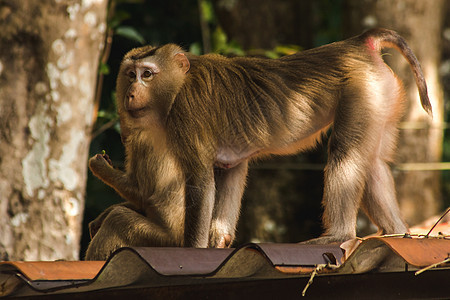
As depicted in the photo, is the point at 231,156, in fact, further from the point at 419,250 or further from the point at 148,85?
the point at 419,250

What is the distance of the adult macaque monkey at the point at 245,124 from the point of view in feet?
10.8

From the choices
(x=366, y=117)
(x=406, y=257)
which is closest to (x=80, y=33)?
(x=366, y=117)

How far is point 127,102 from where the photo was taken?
132 inches

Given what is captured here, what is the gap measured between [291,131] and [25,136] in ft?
5.65

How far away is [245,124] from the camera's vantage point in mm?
3422

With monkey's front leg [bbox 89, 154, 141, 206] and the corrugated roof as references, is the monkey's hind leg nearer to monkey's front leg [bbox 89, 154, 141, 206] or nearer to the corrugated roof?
monkey's front leg [bbox 89, 154, 141, 206]

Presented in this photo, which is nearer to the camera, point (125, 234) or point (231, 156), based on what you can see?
point (125, 234)

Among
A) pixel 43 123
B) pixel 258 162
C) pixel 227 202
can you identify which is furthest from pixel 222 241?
pixel 258 162

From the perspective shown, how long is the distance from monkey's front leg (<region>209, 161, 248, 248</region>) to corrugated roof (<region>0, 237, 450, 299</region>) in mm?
1115

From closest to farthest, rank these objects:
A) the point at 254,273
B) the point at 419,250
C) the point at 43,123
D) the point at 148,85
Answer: the point at 419,250, the point at 254,273, the point at 148,85, the point at 43,123

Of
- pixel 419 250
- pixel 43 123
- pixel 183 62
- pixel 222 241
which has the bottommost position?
pixel 222 241

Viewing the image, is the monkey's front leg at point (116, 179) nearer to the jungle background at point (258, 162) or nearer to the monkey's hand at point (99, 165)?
the monkey's hand at point (99, 165)

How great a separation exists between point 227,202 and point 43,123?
1.34 m

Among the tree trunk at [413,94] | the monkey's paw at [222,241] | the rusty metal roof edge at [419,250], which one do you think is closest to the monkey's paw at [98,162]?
the monkey's paw at [222,241]
